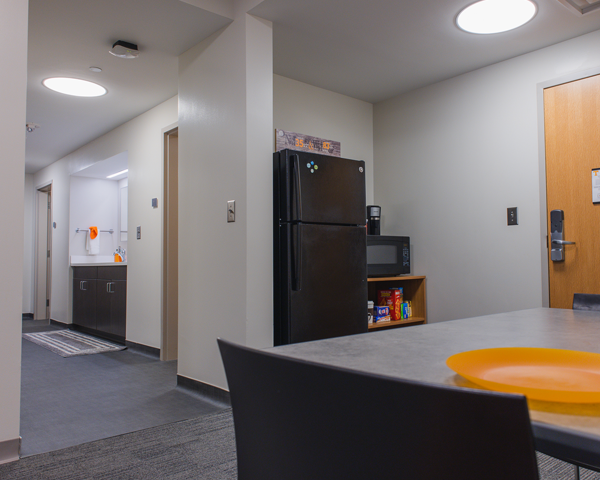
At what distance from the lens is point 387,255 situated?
3689 millimetres

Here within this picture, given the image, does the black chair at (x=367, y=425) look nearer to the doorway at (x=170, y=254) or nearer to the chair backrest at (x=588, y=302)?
the chair backrest at (x=588, y=302)

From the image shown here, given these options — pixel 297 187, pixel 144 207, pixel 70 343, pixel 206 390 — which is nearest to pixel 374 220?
pixel 297 187

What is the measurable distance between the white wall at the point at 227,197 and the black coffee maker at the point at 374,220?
4.79ft

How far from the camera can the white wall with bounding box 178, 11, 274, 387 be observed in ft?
8.57

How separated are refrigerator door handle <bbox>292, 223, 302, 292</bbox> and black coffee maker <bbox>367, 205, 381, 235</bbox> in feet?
4.69

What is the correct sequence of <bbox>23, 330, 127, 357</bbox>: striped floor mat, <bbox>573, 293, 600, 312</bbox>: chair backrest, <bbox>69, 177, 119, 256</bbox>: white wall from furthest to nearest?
<bbox>69, 177, 119, 256</bbox>: white wall < <bbox>23, 330, 127, 357</bbox>: striped floor mat < <bbox>573, 293, 600, 312</bbox>: chair backrest

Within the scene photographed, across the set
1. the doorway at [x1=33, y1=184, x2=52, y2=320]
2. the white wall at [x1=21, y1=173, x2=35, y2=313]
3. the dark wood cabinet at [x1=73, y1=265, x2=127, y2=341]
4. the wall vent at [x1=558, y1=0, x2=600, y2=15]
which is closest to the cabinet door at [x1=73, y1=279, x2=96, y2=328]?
the dark wood cabinet at [x1=73, y1=265, x2=127, y2=341]

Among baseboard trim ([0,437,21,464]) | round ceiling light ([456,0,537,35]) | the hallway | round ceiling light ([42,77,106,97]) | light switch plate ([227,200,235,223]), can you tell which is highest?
round ceiling light ([456,0,537,35])

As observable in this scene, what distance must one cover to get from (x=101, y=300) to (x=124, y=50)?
10.1 ft

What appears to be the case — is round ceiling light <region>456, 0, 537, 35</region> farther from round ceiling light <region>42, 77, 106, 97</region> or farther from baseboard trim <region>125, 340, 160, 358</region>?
baseboard trim <region>125, 340, 160, 358</region>

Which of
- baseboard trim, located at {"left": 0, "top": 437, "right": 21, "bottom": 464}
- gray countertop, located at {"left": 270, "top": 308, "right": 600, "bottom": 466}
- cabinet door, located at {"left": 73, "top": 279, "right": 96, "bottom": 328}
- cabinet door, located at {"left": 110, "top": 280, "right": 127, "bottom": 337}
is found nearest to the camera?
gray countertop, located at {"left": 270, "top": 308, "right": 600, "bottom": 466}

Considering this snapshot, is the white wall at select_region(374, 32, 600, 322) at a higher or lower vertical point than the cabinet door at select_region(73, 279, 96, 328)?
higher

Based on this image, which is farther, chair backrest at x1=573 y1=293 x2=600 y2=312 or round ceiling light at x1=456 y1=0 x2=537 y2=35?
round ceiling light at x1=456 y1=0 x2=537 y2=35

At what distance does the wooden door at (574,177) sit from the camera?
113 inches
